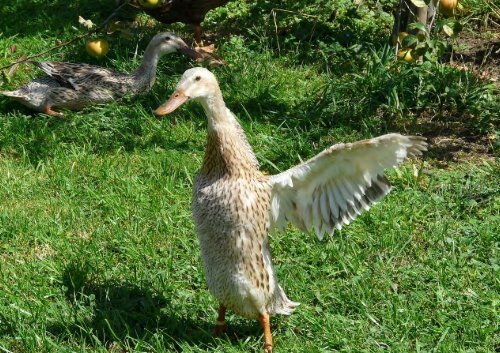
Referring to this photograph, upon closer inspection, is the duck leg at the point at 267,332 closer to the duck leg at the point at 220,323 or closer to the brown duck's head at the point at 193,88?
the duck leg at the point at 220,323

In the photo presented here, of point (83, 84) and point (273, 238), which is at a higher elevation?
point (273, 238)

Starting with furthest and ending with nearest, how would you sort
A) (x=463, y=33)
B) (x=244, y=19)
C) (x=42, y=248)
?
(x=244, y=19)
(x=463, y=33)
(x=42, y=248)

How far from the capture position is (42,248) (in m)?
5.61

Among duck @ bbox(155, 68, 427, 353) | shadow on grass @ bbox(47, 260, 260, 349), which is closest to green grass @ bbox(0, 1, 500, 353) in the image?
shadow on grass @ bbox(47, 260, 260, 349)

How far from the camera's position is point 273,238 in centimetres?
560

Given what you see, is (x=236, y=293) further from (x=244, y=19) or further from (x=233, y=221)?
(x=244, y=19)

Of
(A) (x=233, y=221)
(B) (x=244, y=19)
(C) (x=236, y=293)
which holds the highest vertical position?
(A) (x=233, y=221)

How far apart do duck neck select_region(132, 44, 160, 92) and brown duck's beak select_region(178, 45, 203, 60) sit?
0.83 ft

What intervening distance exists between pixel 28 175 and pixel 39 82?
1339 mm

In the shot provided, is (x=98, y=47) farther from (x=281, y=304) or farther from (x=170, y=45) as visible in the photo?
(x=281, y=304)

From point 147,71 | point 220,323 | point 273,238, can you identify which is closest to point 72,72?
point 147,71

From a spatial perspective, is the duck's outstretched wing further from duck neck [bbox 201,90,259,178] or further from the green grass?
the green grass

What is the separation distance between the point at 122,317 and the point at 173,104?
4.24 ft

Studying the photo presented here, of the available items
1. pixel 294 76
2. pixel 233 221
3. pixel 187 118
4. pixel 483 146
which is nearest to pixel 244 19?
pixel 294 76
